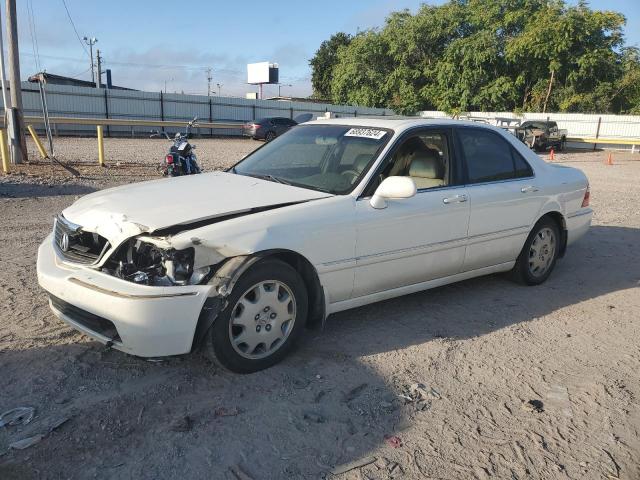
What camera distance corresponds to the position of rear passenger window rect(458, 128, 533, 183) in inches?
192

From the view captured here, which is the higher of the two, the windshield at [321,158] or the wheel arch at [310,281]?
the windshield at [321,158]

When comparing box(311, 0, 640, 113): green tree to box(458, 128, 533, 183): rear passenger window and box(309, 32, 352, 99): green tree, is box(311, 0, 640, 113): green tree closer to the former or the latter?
box(309, 32, 352, 99): green tree

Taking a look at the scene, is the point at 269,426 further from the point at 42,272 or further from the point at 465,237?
the point at 465,237

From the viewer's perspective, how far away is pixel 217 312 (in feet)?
10.5

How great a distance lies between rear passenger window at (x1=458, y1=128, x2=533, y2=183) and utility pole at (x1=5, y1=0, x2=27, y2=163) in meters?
11.2

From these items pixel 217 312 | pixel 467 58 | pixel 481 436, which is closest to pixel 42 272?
pixel 217 312

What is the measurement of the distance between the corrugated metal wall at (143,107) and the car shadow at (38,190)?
65.2 ft

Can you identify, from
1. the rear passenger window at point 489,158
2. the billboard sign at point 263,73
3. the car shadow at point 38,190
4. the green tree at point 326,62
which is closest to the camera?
the rear passenger window at point 489,158

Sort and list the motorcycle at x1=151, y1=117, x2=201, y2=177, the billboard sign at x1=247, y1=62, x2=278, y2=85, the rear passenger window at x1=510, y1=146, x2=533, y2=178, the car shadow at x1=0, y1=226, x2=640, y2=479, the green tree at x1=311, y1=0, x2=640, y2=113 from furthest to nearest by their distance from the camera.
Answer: the billboard sign at x1=247, y1=62, x2=278, y2=85
the green tree at x1=311, y1=0, x2=640, y2=113
the motorcycle at x1=151, y1=117, x2=201, y2=177
the rear passenger window at x1=510, y1=146, x2=533, y2=178
the car shadow at x1=0, y1=226, x2=640, y2=479

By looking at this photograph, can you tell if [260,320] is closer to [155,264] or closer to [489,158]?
[155,264]

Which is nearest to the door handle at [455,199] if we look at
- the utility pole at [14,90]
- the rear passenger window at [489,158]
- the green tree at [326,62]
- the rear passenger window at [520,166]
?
the rear passenger window at [489,158]

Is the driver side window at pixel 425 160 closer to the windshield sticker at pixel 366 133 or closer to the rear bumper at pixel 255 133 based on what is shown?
the windshield sticker at pixel 366 133

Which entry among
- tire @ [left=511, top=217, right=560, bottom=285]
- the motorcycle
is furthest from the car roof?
the motorcycle

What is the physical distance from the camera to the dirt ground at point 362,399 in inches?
107
